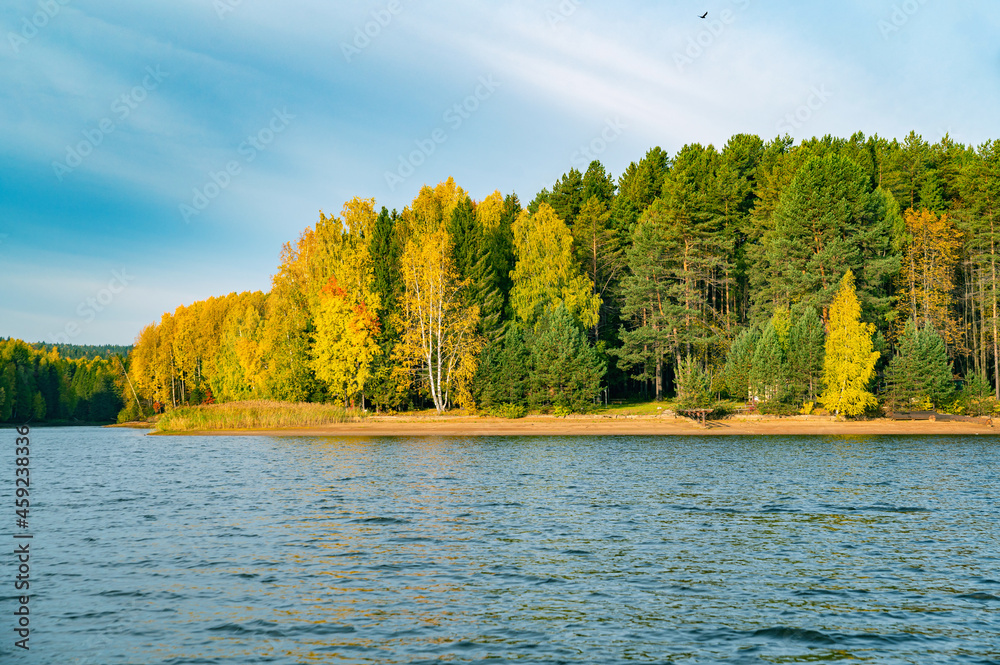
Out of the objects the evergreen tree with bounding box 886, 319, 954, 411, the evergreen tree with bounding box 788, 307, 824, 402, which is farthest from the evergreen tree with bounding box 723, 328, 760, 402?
the evergreen tree with bounding box 886, 319, 954, 411

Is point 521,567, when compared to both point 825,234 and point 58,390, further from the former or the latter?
point 58,390

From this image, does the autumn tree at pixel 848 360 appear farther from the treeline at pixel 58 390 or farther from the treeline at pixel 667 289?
the treeline at pixel 58 390

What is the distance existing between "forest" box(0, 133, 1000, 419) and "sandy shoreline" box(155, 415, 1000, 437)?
2.00 meters

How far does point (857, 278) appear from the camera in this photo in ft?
236

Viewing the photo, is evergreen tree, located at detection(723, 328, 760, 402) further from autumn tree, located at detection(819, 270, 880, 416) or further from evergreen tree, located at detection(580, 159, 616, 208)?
evergreen tree, located at detection(580, 159, 616, 208)

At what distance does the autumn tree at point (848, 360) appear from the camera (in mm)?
62031

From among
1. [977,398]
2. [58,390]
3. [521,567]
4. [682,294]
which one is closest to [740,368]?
[682,294]

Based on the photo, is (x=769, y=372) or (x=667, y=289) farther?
(x=667, y=289)

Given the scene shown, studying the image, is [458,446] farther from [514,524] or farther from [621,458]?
[514,524]

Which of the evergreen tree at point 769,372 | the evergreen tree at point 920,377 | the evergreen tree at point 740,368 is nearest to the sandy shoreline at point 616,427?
the evergreen tree at point 769,372

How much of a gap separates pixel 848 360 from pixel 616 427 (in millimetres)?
20800

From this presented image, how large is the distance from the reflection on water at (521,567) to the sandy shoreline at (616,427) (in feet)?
92.8

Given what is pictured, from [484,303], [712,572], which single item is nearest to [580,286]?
[484,303]

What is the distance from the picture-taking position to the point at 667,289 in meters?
80.0
